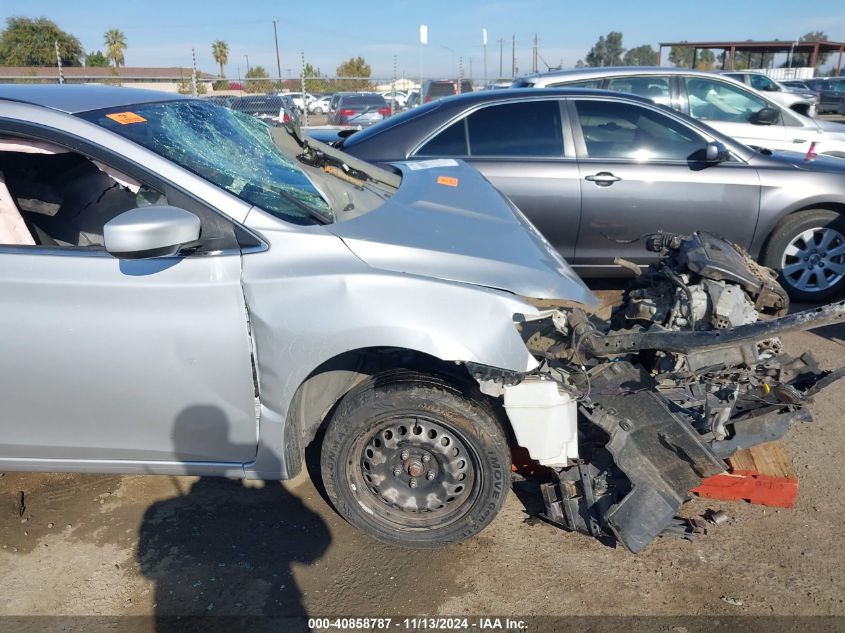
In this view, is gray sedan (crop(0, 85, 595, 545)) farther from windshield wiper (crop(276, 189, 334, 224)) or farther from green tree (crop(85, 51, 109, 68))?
green tree (crop(85, 51, 109, 68))

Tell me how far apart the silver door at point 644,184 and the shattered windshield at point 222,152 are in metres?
2.73

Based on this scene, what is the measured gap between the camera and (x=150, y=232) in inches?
84.7

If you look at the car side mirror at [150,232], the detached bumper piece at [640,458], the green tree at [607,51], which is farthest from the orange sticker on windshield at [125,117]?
the green tree at [607,51]

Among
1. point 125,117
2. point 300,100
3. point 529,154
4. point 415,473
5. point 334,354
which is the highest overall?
point 300,100

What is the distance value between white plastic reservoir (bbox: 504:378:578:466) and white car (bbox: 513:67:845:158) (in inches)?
209

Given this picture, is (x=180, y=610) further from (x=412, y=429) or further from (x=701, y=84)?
(x=701, y=84)

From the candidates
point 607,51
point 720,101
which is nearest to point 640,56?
point 607,51

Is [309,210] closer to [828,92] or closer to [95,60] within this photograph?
[828,92]

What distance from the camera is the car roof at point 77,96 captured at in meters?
2.52

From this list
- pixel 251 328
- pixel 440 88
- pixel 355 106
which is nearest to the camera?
pixel 251 328

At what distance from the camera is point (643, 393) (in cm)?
257

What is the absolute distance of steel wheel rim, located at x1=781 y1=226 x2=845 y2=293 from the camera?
520cm

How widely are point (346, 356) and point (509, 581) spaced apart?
1132 millimetres

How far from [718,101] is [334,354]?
7.39 m
